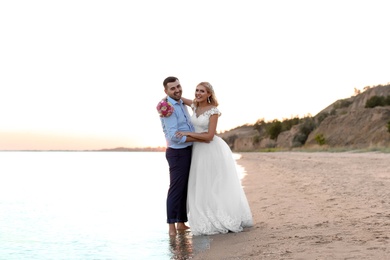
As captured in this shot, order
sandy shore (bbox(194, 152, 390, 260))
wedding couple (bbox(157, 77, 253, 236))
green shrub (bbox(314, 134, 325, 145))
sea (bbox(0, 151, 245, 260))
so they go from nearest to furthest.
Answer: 1. sandy shore (bbox(194, 152, 390, 260))
2. sea (bbox(0, 151, 245, 260))
3. wedding couple (bbox(157, 77, 253, 236))
4. green shrub (bbox(314, 134, 325, 145))

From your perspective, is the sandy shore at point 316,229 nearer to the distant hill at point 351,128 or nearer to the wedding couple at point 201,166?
the wedding couple at point 201,166

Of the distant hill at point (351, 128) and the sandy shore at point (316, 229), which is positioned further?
the distant hill at point (351, 128)

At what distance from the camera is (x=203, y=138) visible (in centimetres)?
720

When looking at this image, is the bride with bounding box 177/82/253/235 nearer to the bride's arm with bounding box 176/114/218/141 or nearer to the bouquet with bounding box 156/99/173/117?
the bride's arm with bounding box 176/114/218/141

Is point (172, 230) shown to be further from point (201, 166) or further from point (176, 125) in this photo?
point (176, 125)

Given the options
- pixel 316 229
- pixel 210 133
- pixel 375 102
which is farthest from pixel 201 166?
pixel 375 102

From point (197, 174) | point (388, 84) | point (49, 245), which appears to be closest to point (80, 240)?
point (49, 245)

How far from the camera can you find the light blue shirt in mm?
7184

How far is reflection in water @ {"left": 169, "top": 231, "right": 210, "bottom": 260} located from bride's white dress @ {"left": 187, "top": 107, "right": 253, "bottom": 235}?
212 millimetres

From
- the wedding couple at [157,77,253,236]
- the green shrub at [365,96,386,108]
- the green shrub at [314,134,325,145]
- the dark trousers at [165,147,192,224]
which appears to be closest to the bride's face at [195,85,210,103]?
the wedding couple at [157,77,253,236]

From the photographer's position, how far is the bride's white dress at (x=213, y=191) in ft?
23.6

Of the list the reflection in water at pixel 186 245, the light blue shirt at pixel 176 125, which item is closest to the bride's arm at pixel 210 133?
the light blue shirt at pixel 176 125

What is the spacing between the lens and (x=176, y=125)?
7.23 metres

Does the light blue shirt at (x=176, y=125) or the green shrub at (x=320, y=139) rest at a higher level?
the green shrub at (x=320, y=139)
